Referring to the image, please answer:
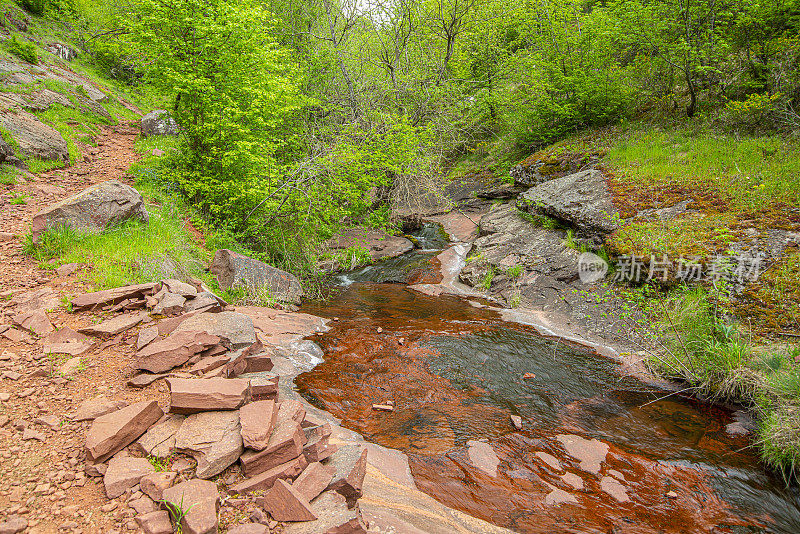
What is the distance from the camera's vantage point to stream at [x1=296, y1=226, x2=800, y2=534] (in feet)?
10.5

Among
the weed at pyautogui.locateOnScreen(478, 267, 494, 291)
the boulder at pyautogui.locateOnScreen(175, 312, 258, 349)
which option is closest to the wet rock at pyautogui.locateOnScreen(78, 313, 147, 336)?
the boulder at pyautogui.locateOnScreen(175, 312, 258, 349)

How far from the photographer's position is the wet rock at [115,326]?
4048 millimetres

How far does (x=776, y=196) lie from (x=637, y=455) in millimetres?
6232

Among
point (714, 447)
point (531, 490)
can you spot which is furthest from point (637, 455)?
point (531, 490)

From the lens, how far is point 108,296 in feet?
15.2

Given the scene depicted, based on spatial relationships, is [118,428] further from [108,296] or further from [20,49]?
[20,49]

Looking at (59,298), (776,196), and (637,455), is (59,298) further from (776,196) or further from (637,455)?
(776,196)

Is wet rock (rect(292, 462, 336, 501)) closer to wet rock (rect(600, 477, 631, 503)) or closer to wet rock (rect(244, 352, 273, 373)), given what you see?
wet rock (rect(244, 352, 273, 373))

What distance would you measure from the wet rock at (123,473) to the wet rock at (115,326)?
1983 mm

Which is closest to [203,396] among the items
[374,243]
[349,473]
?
[349,473]

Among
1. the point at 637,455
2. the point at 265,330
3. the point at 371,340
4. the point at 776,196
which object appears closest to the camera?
the point at 637,455

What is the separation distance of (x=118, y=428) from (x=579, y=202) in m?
9.87

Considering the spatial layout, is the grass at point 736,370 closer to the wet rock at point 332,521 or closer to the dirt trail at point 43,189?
the wet rock at point 332,521

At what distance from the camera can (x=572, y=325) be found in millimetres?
7375
